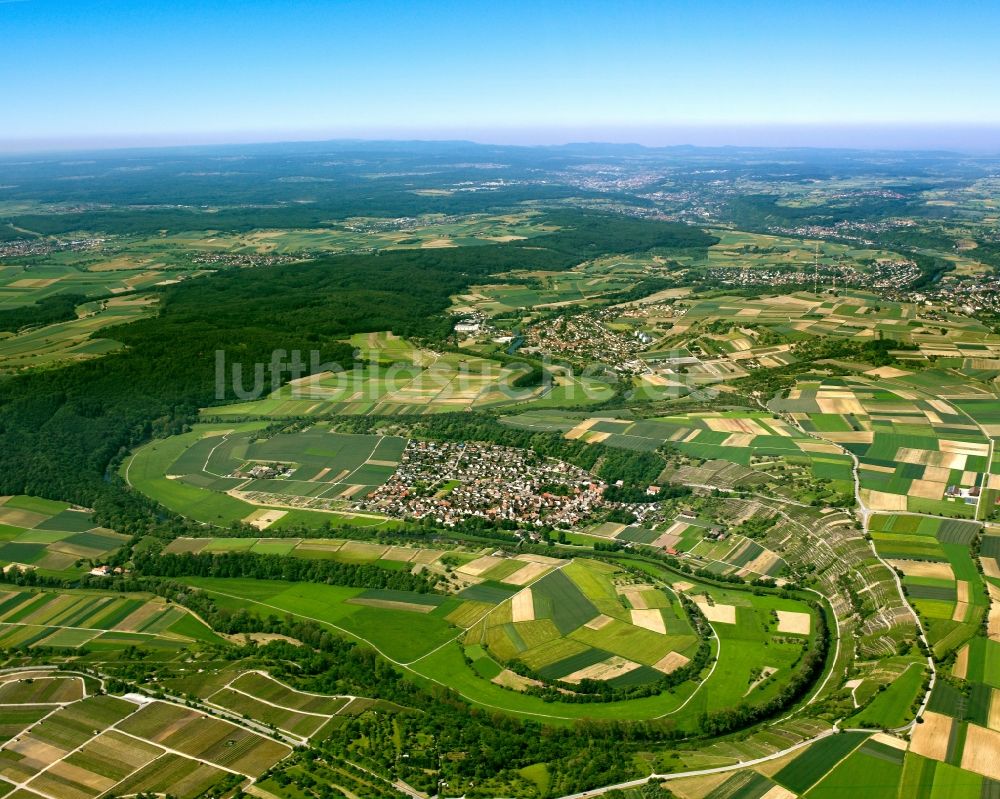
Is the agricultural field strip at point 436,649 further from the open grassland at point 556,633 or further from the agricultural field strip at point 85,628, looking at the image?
the agricultural field strip at point 85,628

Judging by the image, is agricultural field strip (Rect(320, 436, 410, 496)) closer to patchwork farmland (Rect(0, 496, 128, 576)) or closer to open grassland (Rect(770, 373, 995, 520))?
patchwork farmland (Rect(0, 496, 128, 576))

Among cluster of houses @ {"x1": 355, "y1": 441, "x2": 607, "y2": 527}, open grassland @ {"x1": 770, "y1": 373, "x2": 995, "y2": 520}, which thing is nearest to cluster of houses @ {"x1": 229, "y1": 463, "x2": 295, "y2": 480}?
cluster of houses @ {"x1": 355, "y1": 441, "x2": 607, "y2": 527}

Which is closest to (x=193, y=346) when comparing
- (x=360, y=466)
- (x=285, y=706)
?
(x=360, y=466)

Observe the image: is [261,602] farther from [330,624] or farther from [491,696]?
[491,696]

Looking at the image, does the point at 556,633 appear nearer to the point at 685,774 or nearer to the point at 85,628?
the point at 685,774

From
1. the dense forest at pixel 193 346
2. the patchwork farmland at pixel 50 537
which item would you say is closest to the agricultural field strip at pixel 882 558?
the patchwork farmland at pixel 50 537
